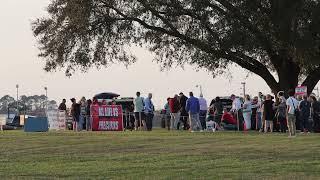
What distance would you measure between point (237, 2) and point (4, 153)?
69.9ft

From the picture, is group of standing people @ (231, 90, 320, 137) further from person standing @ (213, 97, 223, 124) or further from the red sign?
the red sign

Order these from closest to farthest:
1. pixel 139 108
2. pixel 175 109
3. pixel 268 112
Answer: pixel 268 112 → pixel 139 108 → pixel 175 109

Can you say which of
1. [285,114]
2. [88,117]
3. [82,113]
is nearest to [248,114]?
[285,114]

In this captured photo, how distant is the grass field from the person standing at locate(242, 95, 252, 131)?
442 inches

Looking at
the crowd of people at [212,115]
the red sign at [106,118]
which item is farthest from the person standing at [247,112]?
the red sign at [106,118]

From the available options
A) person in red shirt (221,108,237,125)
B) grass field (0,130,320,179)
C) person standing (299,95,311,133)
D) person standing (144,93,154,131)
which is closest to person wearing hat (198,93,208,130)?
person in red shirt (221,108,237,125)

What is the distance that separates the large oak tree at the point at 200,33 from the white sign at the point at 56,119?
458cm

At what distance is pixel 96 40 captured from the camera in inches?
1570

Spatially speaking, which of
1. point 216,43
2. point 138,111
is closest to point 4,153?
point 138,111

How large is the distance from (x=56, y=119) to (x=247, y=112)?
1050 cm

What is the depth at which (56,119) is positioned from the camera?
3644cm

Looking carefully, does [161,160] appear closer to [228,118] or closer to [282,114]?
[282,114]

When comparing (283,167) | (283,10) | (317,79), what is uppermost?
(283,10)

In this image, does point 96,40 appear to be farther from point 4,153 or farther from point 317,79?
point 4,153
